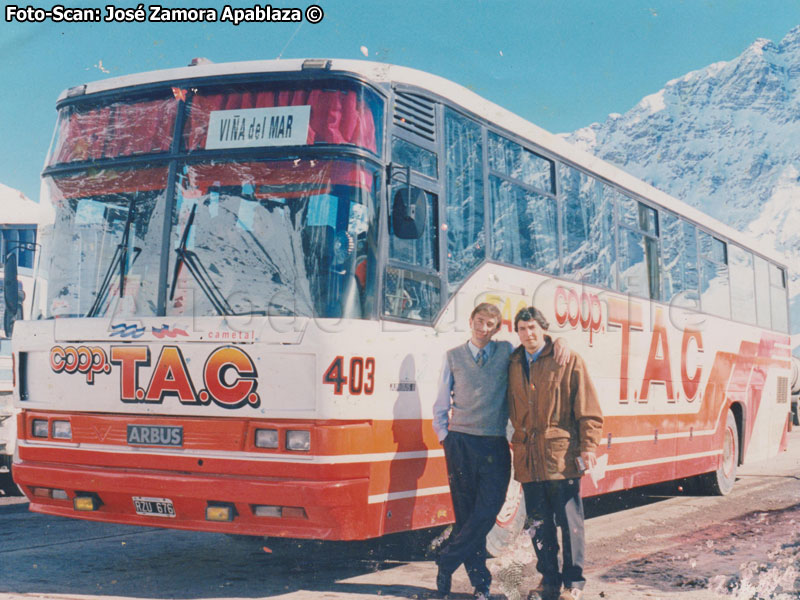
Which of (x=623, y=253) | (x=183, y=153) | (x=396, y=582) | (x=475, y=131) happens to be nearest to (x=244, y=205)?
(x=183, y=153)

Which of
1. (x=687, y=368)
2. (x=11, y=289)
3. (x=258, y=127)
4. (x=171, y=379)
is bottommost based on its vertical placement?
(x=171, y=379)

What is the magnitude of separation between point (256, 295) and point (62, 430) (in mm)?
1707

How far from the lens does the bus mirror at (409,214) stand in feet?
20.5

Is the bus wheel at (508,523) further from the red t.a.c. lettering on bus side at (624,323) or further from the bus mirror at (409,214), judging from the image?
the bus mirror at (409,214)

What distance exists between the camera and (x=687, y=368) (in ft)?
36.4

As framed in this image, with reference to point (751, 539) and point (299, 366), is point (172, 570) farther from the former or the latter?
point (751, 539)

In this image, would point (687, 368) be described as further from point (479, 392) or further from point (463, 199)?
point (479, 392)

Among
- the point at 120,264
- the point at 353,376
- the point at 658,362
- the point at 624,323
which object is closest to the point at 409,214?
the point at 353,376

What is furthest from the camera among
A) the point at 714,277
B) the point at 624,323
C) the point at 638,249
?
the point at 714,277

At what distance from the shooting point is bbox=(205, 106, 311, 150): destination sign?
6273 millimetres

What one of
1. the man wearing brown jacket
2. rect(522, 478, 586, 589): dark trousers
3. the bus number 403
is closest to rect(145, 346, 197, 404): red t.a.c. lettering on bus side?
the bus number 403

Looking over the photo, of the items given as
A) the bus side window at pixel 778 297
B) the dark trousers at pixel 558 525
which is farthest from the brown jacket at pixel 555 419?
the bus side window at pixel 778 297

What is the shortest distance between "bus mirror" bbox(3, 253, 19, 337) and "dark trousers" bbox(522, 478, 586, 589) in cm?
388

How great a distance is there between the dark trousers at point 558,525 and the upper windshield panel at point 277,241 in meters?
1.65
